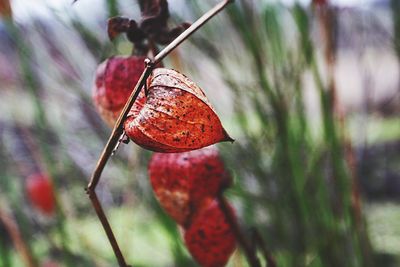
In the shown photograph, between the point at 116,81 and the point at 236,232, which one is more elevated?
the point at 116,81

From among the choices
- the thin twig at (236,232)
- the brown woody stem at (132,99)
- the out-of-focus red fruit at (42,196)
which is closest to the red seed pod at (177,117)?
the brown woody stem at (132,99)

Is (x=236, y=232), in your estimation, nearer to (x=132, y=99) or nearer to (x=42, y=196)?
(x=132, y=99)

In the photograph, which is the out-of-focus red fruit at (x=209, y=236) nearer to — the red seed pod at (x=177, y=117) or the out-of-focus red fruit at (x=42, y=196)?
the red seed pod at (x=177, y=117)

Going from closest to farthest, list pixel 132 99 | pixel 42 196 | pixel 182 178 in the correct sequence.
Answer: pixel 132 99, pixel 182 178, pixel 42 196

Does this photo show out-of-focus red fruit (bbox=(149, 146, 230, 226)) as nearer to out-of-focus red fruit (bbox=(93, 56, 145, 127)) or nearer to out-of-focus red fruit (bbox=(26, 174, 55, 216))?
out-of-focus red fruit (bbox=(93, 56, 145, 127))

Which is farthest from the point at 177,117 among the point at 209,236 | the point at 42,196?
the point at 42,196

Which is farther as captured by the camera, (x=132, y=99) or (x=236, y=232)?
(x=236, y=232)

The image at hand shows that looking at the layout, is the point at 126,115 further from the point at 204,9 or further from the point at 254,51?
the point at 204,9

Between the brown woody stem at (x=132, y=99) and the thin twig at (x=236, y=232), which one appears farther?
the thin twig at (x=236, y=232)
